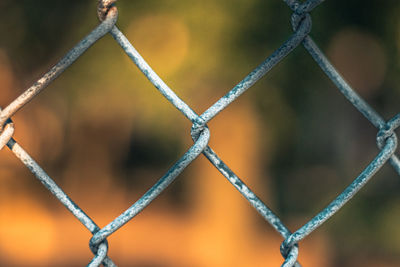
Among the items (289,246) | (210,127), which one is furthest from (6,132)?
(210,127)

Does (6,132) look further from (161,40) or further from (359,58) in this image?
(359,58)

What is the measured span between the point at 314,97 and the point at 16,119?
10.4 ft

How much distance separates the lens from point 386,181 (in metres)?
3.76

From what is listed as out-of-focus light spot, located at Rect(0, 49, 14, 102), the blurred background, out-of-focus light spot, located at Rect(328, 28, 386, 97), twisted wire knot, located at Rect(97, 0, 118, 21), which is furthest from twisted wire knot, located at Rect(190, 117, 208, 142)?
out-of-focus light spot, located at Rect(0, 49, 14, 102)

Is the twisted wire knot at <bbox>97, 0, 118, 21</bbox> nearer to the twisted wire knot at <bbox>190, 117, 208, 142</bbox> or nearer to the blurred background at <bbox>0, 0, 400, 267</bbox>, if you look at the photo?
the twisted wire knot at <bbox>190, 117, 208, 142</bbox>

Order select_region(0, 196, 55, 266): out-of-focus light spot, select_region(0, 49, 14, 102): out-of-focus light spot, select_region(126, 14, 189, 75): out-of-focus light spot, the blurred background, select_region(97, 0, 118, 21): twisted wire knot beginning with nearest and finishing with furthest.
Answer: select_region(97, 0, 118, 21): twisted wire knot
the blurred background
select_region(126, 14, 189, 75): out-of-focus light spot
select_region(0, 49, 14, 102): out-of-focus light spot
select_region(0, 196, 55, 266): out-of-focus light spot

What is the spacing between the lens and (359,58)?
3494 mm

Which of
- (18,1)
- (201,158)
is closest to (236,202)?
(201,158)

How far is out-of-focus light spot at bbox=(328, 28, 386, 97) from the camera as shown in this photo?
126 inches

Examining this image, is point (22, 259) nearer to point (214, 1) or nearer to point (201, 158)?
point (201, 158)

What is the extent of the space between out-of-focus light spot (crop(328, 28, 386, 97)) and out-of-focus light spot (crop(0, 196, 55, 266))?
3557 mm

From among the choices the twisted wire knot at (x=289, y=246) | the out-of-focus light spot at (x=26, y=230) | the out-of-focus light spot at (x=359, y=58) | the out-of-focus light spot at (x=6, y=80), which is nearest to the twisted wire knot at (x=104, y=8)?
the twisted wire knot at (x=289, y=246)

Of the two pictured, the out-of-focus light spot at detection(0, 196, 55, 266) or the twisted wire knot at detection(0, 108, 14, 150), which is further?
the out-of-focus light spot at detection(0, 196, 55, 266)

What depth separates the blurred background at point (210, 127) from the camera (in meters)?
3.00
